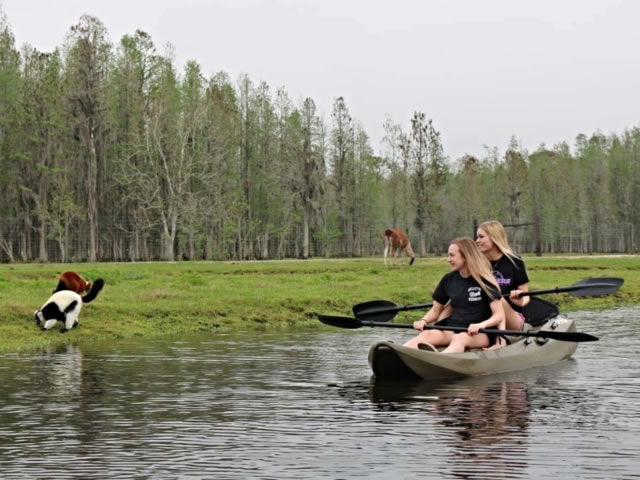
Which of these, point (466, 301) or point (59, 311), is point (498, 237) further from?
point (59, 311)

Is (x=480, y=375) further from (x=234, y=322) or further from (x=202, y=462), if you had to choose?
(x=234, y=322)

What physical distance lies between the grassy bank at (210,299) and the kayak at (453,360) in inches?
314

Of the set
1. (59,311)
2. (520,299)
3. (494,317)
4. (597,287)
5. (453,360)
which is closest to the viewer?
(453,360)

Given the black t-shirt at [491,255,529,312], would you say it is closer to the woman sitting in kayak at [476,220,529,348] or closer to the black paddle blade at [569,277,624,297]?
the woman sitting in kayak at [476,220,529,348]

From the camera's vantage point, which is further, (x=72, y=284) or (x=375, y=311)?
(x=72, y=284)

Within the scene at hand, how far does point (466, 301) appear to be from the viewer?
1488 centimetres

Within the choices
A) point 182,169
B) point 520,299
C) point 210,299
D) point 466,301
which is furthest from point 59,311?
point 182,169

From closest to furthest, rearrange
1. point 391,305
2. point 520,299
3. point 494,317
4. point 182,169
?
1. point 494,317
2. point 520,299
3. point 391,305
4. point 182,169

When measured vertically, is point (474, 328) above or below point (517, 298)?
below

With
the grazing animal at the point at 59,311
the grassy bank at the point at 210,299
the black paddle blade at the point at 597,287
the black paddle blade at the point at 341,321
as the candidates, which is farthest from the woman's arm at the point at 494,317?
the grazing animal at the point at 59,311

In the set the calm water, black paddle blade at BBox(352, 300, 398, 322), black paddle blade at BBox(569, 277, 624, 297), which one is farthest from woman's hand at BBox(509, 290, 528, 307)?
black paddle blade at BBox(352, 300, 398, 322)

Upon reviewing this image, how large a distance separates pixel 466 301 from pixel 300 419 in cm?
429

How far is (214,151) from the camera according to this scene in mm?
71000

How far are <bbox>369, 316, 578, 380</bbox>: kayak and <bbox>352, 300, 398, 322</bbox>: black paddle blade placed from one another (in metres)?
2.40
